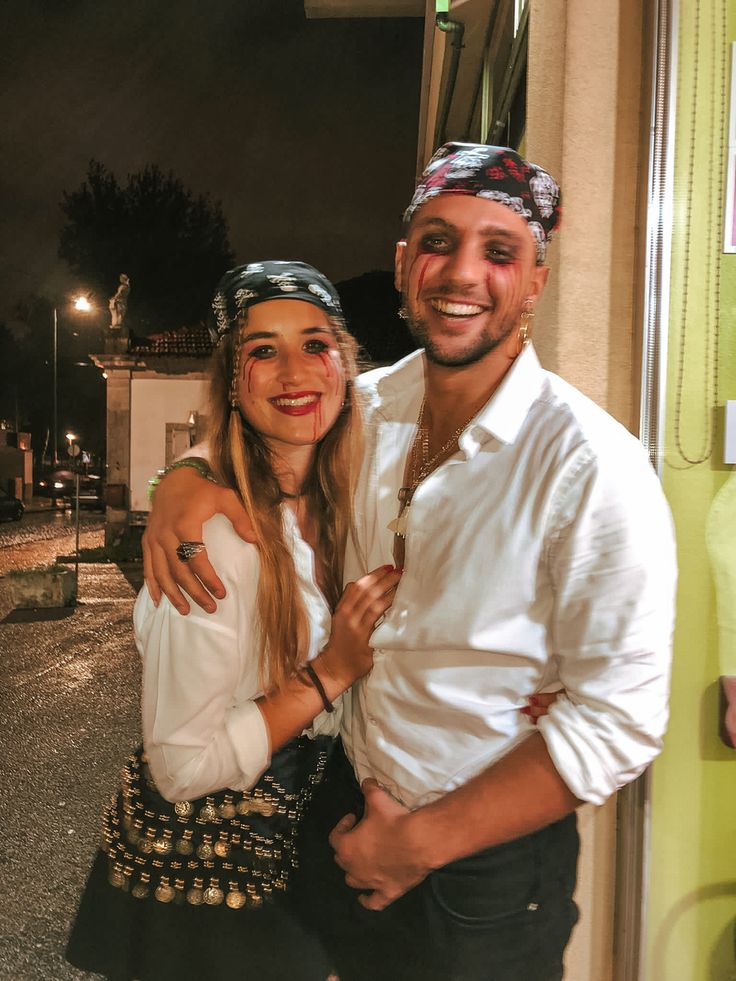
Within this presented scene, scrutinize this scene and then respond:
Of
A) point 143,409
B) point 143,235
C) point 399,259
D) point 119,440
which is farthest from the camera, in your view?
point 143,235

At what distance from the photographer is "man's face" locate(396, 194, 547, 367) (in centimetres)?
152

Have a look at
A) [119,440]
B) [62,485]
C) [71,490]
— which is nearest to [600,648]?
[119,440]

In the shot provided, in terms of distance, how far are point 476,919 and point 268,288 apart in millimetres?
1359

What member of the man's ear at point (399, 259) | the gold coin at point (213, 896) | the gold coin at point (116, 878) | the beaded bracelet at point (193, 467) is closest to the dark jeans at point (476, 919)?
the gold coin at point (213, 896)

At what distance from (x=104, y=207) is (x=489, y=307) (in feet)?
118

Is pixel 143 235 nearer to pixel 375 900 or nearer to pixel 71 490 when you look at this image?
pixel 71 490

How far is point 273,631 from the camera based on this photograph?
65.1 inches

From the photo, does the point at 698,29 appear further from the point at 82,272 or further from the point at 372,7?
the point at 82,272

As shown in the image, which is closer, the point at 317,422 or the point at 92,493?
the point at 317,422

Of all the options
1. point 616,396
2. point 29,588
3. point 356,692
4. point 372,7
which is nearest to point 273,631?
point 356,692

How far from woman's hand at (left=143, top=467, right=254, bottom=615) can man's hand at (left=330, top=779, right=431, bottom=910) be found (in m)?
0.53

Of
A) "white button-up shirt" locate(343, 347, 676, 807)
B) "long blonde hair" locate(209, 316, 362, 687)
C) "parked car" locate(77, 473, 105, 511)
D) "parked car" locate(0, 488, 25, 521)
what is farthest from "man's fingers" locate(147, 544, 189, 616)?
"parked car" locate(77, 473, 105, 511)

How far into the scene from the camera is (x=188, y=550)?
163 centimetres

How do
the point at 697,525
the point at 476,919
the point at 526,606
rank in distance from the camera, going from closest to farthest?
the point at 526,606, the point at 476,919, the point at 697,525
